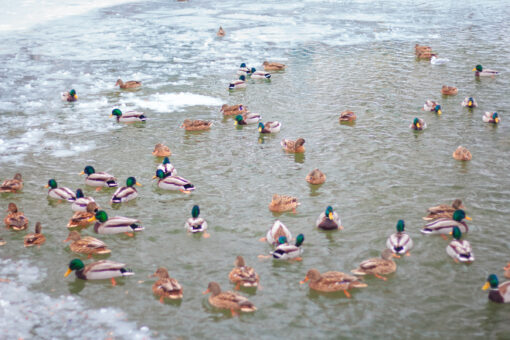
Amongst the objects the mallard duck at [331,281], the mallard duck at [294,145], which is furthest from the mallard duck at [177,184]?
the mallard duck at [331,281]

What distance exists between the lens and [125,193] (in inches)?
455

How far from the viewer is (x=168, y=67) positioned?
2288 cm

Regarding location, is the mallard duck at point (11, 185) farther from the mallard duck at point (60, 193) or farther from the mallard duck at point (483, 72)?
the mallard duck at point (483, 72)

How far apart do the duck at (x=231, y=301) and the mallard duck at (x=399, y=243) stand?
2.68 meters

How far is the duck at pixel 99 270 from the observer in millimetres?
8922

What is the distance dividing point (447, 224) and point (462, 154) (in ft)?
12.3

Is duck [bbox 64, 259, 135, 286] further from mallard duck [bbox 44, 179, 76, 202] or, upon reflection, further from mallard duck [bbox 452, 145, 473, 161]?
mallard duck [bbox 452, 145, 473, 161]

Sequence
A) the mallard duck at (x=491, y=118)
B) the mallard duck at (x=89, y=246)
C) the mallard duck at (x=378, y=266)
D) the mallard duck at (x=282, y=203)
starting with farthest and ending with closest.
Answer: the mallard duck at (x=491, y=118) < the mallard duck at (x=282, y=203) < the mallard duck at (x=89, y=246) < the mallard duck at (x=378, y=266)

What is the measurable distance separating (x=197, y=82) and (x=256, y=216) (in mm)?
10626

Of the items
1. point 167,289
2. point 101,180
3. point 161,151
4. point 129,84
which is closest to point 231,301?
point 167,289

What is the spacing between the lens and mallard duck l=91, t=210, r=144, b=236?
10.3m

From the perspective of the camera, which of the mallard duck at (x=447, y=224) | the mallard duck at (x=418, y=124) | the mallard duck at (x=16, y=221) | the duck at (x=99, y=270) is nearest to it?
the duck at (x=99, y=270)

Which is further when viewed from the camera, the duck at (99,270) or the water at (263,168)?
the duck at (99,270)

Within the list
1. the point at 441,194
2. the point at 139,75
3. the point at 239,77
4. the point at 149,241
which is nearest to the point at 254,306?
the point at 149,241
